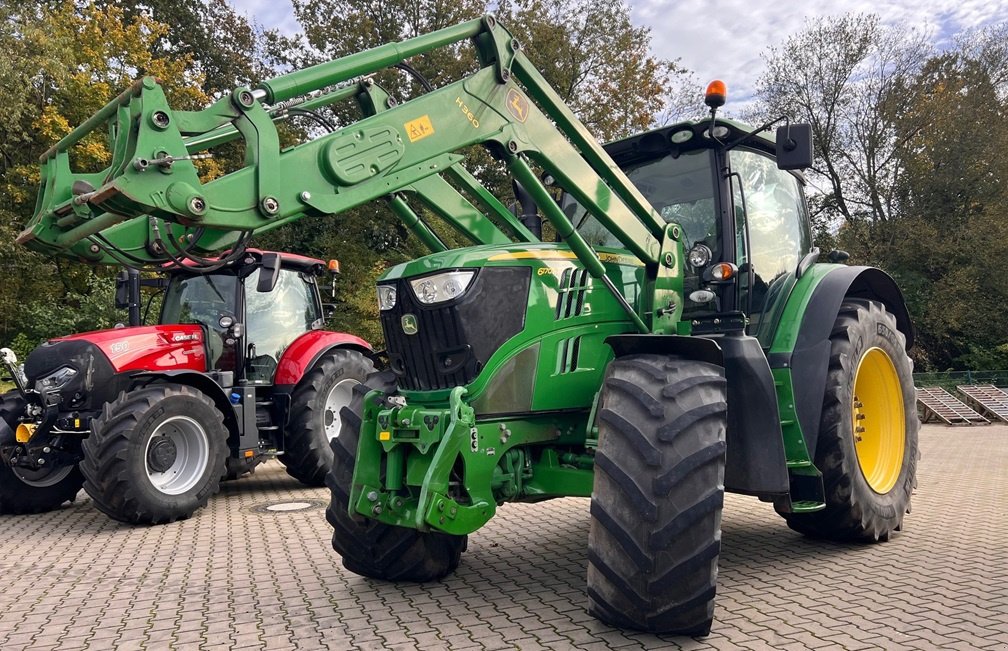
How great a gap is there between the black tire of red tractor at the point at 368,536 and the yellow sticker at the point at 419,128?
1450 millimetres

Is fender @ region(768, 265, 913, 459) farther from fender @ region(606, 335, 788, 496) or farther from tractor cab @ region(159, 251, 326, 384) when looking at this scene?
tractor cab @ region(159, 251, 326, 384)

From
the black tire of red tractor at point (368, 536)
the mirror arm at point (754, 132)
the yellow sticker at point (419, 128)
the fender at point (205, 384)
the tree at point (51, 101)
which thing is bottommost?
the black tire of red tractor at point (368, 536)

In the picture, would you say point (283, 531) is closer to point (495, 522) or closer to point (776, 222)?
point (495, 522)

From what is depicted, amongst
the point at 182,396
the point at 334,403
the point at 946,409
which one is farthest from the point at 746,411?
the point at 946,409

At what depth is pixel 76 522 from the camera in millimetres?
6977

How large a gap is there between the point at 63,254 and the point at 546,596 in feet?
10.0

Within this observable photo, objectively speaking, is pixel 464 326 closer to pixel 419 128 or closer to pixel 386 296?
pixel 386 296

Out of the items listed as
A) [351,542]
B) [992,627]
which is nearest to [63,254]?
[351,542]

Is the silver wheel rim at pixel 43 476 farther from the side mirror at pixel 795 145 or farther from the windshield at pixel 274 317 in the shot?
the side mirror at pixel 795 145

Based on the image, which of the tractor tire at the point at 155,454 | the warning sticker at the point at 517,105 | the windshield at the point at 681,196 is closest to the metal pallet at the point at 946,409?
the windshield at the point at 681,196

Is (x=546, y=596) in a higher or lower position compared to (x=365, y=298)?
lower

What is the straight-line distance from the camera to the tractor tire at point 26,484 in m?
7.21

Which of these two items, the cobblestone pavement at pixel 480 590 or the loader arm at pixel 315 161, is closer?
the loader arm at pixel 315 161

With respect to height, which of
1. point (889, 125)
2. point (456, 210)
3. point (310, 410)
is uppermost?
point (889, 125)
